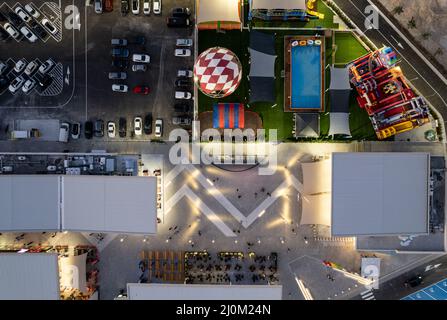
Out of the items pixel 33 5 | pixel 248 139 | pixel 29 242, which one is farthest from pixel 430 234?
pixel 33 5

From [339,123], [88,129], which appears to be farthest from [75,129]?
[339,123]

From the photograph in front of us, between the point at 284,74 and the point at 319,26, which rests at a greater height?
the point at 319,26

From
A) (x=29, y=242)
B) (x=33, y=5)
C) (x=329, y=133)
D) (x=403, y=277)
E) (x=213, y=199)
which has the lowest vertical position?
(x=403, y=277)

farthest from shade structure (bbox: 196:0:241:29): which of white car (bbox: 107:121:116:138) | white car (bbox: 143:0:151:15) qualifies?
white car (bbox: 107:121:116:138)

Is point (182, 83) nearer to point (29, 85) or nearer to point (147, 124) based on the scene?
point (147, 124)

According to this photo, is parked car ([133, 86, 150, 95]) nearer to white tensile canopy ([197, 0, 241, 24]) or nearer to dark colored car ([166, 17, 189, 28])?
dark colored car ([166, 17, 189, 28])

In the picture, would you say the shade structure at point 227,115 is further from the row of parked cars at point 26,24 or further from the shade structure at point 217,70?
the row of parked cars at point 26,24

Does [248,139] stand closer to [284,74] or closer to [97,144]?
[284,74]
